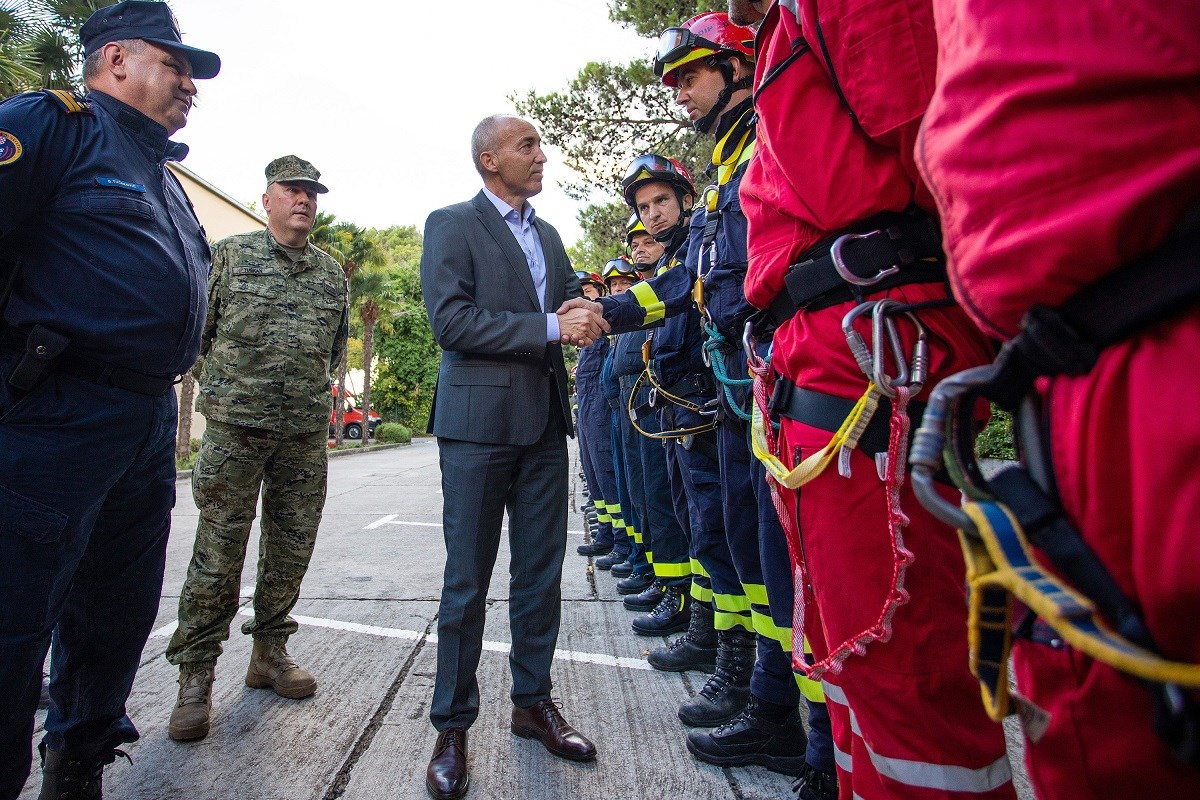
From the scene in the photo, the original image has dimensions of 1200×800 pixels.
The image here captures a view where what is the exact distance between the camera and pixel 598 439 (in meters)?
7.02

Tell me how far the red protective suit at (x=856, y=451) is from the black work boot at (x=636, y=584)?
11.6 feet

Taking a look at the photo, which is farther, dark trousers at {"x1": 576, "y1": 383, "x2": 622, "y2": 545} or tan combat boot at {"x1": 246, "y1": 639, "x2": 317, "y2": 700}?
dark trousers at {"x1": 576, "y1": 383, "x2": 622, "y2": 545}

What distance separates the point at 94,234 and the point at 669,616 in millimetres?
3229

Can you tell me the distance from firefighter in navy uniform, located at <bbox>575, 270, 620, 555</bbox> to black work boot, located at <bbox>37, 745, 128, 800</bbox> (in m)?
4.38

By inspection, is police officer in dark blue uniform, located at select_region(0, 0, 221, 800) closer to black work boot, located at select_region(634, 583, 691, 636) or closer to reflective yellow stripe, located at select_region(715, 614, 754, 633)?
reflective yellow stripe, located at select_region(715, 614, 754, 633)

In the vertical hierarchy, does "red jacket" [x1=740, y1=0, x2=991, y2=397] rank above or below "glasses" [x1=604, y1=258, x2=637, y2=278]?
below

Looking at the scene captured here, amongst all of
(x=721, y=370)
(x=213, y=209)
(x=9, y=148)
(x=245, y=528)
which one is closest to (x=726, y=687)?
(x=721, y=370)

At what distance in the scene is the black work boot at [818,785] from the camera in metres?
2.17

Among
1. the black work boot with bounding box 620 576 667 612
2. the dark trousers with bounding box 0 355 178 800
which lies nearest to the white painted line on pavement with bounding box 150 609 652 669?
the black work boot with bounding box 620 576 667 612

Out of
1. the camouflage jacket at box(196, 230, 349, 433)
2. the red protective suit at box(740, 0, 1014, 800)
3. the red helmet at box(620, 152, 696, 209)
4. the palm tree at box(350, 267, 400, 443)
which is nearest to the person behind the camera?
the red protective suit at box(740, 0, 1014, 800)

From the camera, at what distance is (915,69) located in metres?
1.38

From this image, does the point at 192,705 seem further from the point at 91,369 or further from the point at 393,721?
the point at 91,369

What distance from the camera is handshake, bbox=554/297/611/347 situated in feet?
8.87

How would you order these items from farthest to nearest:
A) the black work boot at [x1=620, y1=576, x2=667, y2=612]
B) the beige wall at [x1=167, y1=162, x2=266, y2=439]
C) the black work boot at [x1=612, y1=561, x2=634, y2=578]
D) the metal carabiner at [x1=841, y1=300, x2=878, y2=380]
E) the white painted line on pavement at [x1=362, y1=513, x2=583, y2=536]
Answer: the beige wall at [x1=167, y1=162, x2=266, y2=439] → the white painted line on pavement at [x1=362, y1=513, x2=583, y2=536] → the black work boot at [x1=612, y1=561, x2=634, y2=578] → the black work boot at [x1=620, y1=576, x2=667, y2=612] → the metal carabiner at [x1=841, y1=300, x2=878, y2=380]
